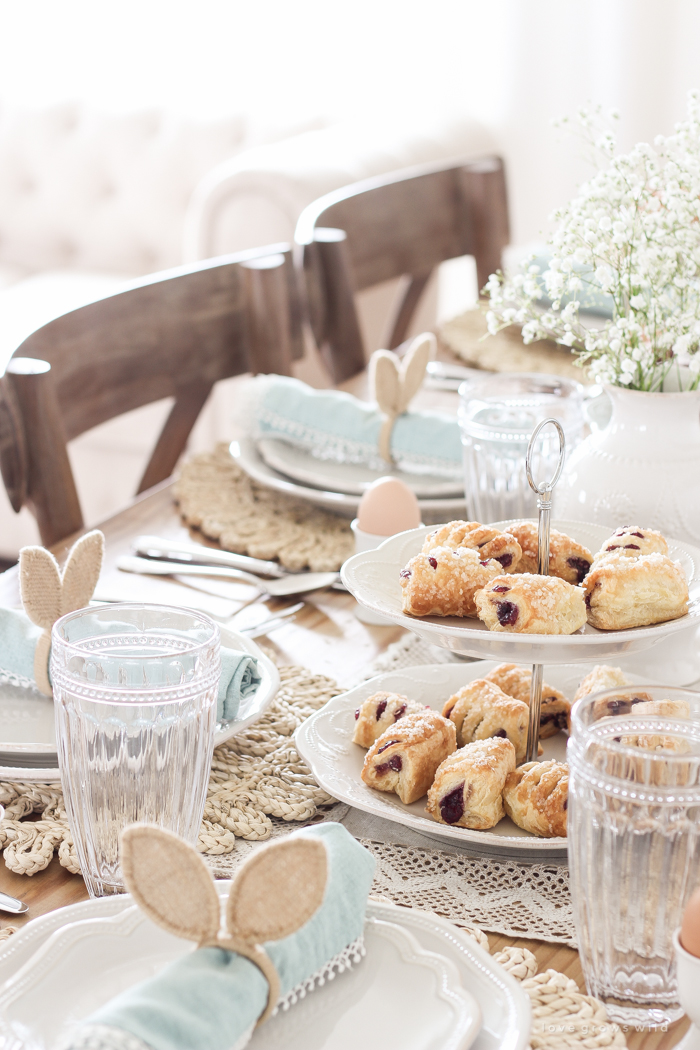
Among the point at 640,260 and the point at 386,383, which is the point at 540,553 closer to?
the point at 640,260

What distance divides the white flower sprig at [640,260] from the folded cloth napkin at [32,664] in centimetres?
34

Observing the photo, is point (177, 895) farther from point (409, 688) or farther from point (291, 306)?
point (291, 306)

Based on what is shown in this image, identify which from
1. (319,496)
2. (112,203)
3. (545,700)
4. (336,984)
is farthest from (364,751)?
(112,203)

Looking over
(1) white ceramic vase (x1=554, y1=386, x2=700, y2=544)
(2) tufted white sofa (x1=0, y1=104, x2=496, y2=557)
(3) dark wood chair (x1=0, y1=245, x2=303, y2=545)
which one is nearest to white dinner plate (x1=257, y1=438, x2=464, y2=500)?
(3) dark wood chair (x1=0, y1=245, x2=303, y2=545)

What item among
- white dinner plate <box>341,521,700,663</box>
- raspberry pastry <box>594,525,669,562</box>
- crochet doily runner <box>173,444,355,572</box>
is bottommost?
crochet doily runner <box>173,444,355,572</box>

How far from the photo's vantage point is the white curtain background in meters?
3.08

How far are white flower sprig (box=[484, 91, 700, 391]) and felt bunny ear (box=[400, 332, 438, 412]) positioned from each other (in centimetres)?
35

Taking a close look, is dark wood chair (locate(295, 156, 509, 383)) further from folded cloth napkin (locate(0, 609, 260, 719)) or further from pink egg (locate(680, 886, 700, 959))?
pink egg (locate(680, 886, 700, 959))

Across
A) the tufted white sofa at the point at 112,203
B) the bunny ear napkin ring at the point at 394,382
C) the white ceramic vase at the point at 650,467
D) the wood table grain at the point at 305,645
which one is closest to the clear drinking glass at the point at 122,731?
the wood table grain at the point at 305,645

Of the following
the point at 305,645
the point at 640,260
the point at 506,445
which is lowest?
the point at 305,645

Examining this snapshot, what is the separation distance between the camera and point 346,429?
128 cm

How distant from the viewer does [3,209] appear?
11.9 feet

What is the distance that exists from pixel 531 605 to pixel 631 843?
0.54 ft

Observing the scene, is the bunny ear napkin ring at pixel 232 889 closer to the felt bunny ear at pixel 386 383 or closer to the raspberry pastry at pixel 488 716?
the raspberry pastry at pixel 488 716
